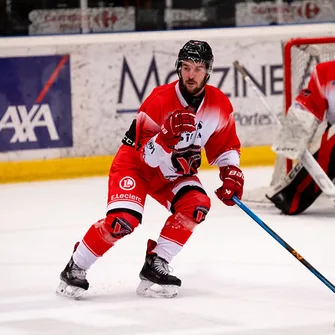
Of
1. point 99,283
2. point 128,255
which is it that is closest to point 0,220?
point 128,255

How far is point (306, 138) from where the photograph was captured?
563 cm

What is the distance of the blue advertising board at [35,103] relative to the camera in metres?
6.75

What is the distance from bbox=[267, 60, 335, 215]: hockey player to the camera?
5.60 metres

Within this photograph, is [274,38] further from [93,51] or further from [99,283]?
[99,283]

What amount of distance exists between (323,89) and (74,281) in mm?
2015

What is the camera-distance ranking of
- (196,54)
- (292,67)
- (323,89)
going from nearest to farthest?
(196,54), (323,89), (292,67)

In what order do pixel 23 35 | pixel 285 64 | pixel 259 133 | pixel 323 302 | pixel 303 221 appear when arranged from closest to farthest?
pixel 323 302 < pixel 303 221 < pixel 285 64 < pixel 23 35 < pixel 259 133

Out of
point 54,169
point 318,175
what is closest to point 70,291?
point 318,175

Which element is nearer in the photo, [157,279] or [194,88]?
[194,88]

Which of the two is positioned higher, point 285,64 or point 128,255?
point 285,64

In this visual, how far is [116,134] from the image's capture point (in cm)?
704

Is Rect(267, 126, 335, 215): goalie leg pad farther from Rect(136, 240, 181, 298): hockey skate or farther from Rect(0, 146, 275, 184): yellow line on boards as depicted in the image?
Rect(136, 240, 181, 298): hockey skate

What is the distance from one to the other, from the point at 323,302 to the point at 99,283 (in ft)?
2.93

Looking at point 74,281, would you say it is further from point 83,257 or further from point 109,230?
point 109,230
